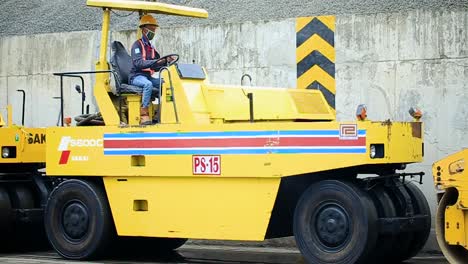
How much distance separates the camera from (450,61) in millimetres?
13344

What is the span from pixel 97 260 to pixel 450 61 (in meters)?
5.42

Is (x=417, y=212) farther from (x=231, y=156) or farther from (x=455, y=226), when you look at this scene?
(x=231, y=156)

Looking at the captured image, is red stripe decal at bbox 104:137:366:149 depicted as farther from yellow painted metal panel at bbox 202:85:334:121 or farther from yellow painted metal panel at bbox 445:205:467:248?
yellow painted metal panel at bbox 445:205:467:248

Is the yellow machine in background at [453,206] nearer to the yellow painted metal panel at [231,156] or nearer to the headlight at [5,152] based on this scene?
the yellow painted metal panel at [231,156]

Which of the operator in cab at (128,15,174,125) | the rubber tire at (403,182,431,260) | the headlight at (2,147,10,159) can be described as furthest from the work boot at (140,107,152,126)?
the rubber tire at (403,182,431,260)

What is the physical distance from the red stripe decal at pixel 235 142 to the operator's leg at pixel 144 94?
32cm

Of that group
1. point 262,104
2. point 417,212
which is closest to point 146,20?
point 262,104

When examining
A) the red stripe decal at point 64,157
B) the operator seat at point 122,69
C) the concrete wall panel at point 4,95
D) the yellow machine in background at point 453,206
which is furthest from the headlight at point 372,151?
the concrete wall panel at point 4,95

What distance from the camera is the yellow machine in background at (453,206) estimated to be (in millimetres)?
10070

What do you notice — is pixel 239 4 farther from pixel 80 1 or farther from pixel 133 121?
pixel 133 121

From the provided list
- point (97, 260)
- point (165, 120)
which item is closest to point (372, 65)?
point (165, 120)

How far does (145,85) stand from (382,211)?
3.41m

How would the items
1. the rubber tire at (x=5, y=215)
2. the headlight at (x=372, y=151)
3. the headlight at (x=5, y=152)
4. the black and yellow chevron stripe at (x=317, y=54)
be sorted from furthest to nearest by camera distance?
the black and yellow chevron stripe at (x=317, y=54) → the headlight at (x=5, y=152) → the rubber tire at (x=5, y=215) → the headlight at (x=372, y=151)

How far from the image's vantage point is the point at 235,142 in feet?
37.0
